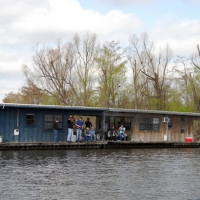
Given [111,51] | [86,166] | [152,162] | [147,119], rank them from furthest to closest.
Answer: [111,51] < [147,119] < [152,162] < [86,166]

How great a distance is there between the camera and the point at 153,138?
4306cm

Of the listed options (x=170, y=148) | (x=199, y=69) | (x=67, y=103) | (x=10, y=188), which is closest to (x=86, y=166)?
(x=10, y=188)

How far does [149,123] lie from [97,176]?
67.1 feet

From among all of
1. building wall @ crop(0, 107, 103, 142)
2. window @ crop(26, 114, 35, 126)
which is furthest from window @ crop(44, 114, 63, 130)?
window @ crop(26, 114, 35, 126)

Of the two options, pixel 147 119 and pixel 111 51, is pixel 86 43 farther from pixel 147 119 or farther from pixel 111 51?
pixel 147 119

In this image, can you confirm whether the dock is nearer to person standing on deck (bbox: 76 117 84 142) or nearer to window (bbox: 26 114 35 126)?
person standing on deck (bbox: 76 117 84 142)

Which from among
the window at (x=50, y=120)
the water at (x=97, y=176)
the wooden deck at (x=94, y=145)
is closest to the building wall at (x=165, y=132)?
the wooden deck at (x=94, y=145)

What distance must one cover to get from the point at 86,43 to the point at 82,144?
2410cm

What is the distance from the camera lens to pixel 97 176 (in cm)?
2303

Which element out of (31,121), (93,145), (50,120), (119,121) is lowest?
(93,145)

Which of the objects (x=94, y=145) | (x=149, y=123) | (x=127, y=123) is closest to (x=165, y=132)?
(x=149, y=123)

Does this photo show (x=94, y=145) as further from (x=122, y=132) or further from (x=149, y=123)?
(x=149, y=123)

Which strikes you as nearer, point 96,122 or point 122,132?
point 122,132

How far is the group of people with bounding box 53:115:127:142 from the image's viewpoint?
3703cm
